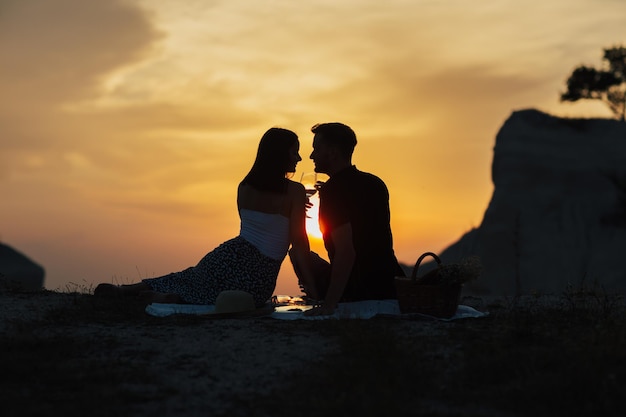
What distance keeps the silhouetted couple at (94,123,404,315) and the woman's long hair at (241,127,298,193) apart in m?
0.01

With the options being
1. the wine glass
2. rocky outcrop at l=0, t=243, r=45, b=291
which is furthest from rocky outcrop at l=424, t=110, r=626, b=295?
rocky outcrop at l=0, t=243, r=45, b=291

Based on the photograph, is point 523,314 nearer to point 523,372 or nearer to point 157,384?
point 523,372

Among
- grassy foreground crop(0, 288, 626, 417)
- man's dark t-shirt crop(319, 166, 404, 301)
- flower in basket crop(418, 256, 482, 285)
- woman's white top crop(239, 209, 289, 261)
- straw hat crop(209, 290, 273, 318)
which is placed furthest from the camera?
woman's white top crop(239, 209, 289, 261)

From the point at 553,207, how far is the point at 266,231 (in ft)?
78.2

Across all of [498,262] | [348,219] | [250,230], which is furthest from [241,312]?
[498,262]

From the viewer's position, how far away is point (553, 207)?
30.6 meters

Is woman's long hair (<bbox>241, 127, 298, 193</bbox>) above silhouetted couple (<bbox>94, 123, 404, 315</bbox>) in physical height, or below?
above

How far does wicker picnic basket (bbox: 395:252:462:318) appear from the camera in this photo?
7910 millimetres

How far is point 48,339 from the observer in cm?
702

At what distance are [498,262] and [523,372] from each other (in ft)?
84.0

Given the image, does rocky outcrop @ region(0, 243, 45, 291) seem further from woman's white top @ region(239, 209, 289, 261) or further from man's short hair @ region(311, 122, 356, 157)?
man's short hair @ region(311, 122, 356, 157)

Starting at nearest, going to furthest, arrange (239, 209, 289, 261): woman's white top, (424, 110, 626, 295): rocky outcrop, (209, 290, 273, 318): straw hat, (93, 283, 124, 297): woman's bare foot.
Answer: (209, 290, 273, 318): straw hat, (239, 209, 289, 261): woman's white top, (93, 283, 124, 297): woman's bare foot, (424, 110, 626, 295): rocky outcrop

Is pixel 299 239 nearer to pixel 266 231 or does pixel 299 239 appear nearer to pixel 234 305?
pixel 266 231

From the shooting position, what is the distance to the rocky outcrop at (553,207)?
96.3 feet
